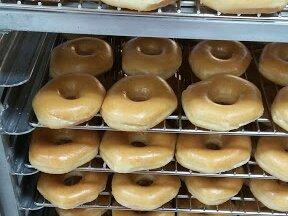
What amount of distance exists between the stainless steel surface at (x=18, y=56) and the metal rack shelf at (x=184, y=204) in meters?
0.47

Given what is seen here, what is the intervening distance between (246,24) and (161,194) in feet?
2.16

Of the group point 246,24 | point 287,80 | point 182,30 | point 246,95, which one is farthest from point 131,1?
point 287,80

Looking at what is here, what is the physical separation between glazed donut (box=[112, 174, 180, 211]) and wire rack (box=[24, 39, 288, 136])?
0.20 metres

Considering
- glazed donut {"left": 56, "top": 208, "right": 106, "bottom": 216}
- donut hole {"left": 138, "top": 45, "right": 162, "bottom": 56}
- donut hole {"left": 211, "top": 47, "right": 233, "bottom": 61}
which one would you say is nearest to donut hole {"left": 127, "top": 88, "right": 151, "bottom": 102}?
donut hole {"left": 138, "top": 45, "right": 162, "bottom": 56}

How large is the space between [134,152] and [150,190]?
17cm

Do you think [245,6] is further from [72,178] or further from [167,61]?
[72,178]

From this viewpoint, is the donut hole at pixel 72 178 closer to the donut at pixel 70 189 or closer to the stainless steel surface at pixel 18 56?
the donut at pixel 70 189

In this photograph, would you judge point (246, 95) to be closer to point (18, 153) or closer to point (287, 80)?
point (287, 80)

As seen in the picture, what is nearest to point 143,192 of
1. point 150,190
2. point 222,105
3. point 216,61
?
point 150,190

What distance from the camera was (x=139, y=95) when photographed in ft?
4.67

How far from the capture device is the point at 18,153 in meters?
1.50

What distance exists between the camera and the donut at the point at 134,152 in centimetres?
138

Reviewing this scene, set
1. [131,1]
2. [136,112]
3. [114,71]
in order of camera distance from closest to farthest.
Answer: [131,1]
[136,112]
[114,71]

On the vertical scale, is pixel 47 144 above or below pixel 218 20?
below
